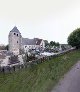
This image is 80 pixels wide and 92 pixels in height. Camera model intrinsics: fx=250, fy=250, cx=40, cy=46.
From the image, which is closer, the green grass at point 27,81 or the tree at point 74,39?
the green grass at point 27,81

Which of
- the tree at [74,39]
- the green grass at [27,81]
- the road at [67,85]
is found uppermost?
the tree at [74,39]

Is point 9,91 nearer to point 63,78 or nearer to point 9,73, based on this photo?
point 9,73

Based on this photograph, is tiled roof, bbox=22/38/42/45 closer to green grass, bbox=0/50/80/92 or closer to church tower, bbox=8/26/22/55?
church tower, bbox=8/26/22/55

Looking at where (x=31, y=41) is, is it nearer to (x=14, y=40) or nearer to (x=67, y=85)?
(x=14, y=40)

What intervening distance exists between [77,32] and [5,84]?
251ft

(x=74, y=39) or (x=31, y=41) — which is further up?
(x=31, y=41)

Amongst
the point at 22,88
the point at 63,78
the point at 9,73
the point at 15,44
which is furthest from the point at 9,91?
the point at 15,44

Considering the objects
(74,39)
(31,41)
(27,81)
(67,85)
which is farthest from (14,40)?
(67,85)

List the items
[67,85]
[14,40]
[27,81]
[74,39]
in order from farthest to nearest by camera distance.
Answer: [14,40] < [74,39] < [27,81] < [67,85]

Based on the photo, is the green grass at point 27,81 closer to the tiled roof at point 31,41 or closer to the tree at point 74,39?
the tree at point 74,39

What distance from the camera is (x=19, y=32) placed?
392 ft

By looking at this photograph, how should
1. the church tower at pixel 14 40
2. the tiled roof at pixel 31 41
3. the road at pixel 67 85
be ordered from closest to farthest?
the road at pixel 67 85, the church tower at pixel 14 40, the tiled roof at pixel 31 41

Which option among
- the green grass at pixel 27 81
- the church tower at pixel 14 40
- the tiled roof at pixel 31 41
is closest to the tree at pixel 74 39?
the church tower at pixel 14 40

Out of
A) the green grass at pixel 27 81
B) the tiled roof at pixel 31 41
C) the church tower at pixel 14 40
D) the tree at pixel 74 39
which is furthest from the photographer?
the tiled roof at pixel 31 41
